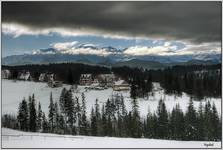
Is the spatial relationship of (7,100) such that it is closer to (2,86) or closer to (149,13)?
(2,86)

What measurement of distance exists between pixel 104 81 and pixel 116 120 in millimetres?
376

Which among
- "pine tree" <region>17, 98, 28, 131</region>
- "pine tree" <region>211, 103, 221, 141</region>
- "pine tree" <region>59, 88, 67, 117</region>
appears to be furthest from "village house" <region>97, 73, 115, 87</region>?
"pine tree" <region>211, 103, 221, 141</region>

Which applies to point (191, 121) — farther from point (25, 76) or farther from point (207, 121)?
point (25, 76)

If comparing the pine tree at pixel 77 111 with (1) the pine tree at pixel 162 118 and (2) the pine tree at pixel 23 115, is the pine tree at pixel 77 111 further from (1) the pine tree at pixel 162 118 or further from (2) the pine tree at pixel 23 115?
(1) the pine tree at pixel 162 118

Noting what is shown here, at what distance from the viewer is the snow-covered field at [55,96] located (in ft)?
22.3

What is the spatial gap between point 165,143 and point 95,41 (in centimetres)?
113

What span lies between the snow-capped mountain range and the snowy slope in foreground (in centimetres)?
67

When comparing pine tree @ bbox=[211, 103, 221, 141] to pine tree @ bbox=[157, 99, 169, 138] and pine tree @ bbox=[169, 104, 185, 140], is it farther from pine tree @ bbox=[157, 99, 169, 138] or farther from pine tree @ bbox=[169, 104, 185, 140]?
pine tree @ bbox=[157, 99, 169, 138]

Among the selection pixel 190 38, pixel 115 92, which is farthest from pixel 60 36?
pixel 190 38

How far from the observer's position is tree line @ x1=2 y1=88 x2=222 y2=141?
22.4ft

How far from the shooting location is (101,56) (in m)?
6.89

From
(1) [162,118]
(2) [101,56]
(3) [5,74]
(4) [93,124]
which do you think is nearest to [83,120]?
(4) [93,124]

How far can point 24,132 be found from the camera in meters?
6.81

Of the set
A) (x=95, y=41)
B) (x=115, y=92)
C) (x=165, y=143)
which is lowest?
(x=165, y=143)
